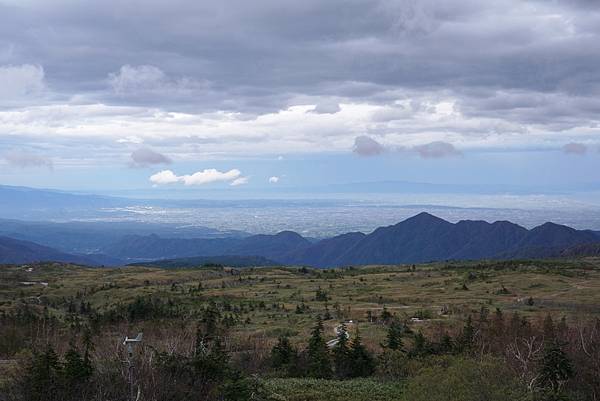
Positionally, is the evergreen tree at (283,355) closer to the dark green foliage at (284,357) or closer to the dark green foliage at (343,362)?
the dark green foliage at (284,357)

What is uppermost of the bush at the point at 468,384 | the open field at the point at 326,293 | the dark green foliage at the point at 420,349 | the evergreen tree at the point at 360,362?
the bush at the point at 468,384

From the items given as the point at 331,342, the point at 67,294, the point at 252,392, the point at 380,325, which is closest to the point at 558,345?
the point at 252,392

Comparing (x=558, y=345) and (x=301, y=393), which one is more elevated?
(x=558, y=345)

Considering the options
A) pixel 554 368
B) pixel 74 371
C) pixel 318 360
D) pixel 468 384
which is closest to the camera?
pixel 468 384

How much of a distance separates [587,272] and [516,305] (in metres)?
40.2

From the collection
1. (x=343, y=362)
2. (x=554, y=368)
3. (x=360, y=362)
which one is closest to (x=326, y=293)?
(x=343, y=362)

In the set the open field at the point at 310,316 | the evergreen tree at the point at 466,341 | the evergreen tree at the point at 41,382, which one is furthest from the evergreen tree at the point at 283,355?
the evergreen tree at the point at 41,382

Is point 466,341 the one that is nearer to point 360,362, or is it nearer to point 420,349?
point 420,349

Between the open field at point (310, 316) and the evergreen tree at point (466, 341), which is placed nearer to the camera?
the open field at point (310, 316)

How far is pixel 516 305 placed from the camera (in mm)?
59719

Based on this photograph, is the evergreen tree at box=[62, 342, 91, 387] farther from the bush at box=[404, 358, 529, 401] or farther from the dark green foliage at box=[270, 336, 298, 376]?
the bush at box=[404, 358, 529, 401]

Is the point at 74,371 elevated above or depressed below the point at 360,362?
above

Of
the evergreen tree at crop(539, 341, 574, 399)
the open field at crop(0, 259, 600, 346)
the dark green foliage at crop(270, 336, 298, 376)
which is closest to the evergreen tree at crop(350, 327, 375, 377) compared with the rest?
the dark green foliage at crop(270, 336, 298, 376)

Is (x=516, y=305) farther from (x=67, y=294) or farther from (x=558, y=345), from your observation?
(x=67, y=294)
